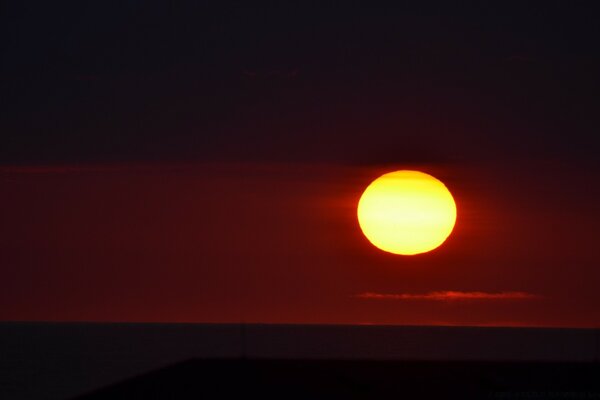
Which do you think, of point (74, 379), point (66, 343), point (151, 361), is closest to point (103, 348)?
point (66, 343)

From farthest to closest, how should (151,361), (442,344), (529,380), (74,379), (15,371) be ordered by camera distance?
(442,344)
(151,361)
(15,371)
(74,379)
(529,380)

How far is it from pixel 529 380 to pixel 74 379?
57460 millimetres

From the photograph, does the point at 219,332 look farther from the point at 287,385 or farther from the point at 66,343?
the point at 287,385

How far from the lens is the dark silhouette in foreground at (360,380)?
22562 millimetres

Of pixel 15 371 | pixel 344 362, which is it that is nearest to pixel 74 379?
pixel 15 371

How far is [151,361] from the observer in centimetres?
9425

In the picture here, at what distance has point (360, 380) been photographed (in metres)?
24.2

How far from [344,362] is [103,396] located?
872 centimetres

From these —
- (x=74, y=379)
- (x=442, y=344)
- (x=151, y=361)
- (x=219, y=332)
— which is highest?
(x=219, y=332)

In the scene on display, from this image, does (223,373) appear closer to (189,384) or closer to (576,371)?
(189,384)

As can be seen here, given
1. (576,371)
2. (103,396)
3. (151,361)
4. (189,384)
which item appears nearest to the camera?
(103,396)

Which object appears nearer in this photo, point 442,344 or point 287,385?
point 287,385

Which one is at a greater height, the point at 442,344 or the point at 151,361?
the point at 442,344

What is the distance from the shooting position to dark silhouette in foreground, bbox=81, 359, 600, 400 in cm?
2256
